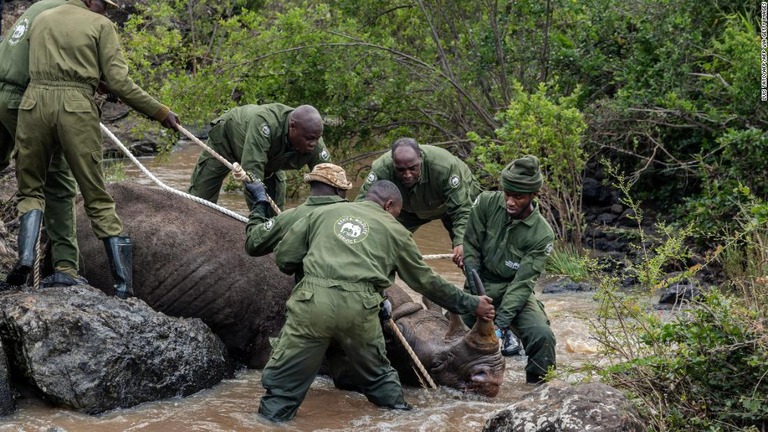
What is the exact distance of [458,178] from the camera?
8.84 metres

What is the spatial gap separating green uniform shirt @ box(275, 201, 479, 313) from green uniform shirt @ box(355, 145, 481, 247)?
5.80 ft

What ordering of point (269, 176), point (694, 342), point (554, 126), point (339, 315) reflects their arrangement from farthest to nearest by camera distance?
point (554, 126) → point (269, 176) → point (339, 315) → point (694, 342)

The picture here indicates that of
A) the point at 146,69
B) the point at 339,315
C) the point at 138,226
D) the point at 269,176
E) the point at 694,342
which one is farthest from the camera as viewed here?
the point at 146,69

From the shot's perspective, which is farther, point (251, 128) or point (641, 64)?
point (641, 64)

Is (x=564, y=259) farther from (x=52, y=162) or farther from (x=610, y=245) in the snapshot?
(x=52, y=162)

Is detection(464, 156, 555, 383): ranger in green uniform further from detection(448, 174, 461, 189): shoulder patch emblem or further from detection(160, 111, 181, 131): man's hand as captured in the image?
detection(160, 111, 181, 131): man's hand

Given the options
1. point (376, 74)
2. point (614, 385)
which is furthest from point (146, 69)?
point (614, 385)

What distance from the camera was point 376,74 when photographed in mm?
14305

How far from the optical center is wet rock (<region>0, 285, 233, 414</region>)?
6.40m

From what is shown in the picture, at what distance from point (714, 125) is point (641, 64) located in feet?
4.59

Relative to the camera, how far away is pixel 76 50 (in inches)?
275

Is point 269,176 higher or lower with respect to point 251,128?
lower

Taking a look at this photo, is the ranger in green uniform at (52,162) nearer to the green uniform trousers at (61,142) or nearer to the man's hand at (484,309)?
the green uniform trousers at (61,142)

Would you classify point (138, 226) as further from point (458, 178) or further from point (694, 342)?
point (694, 342)
